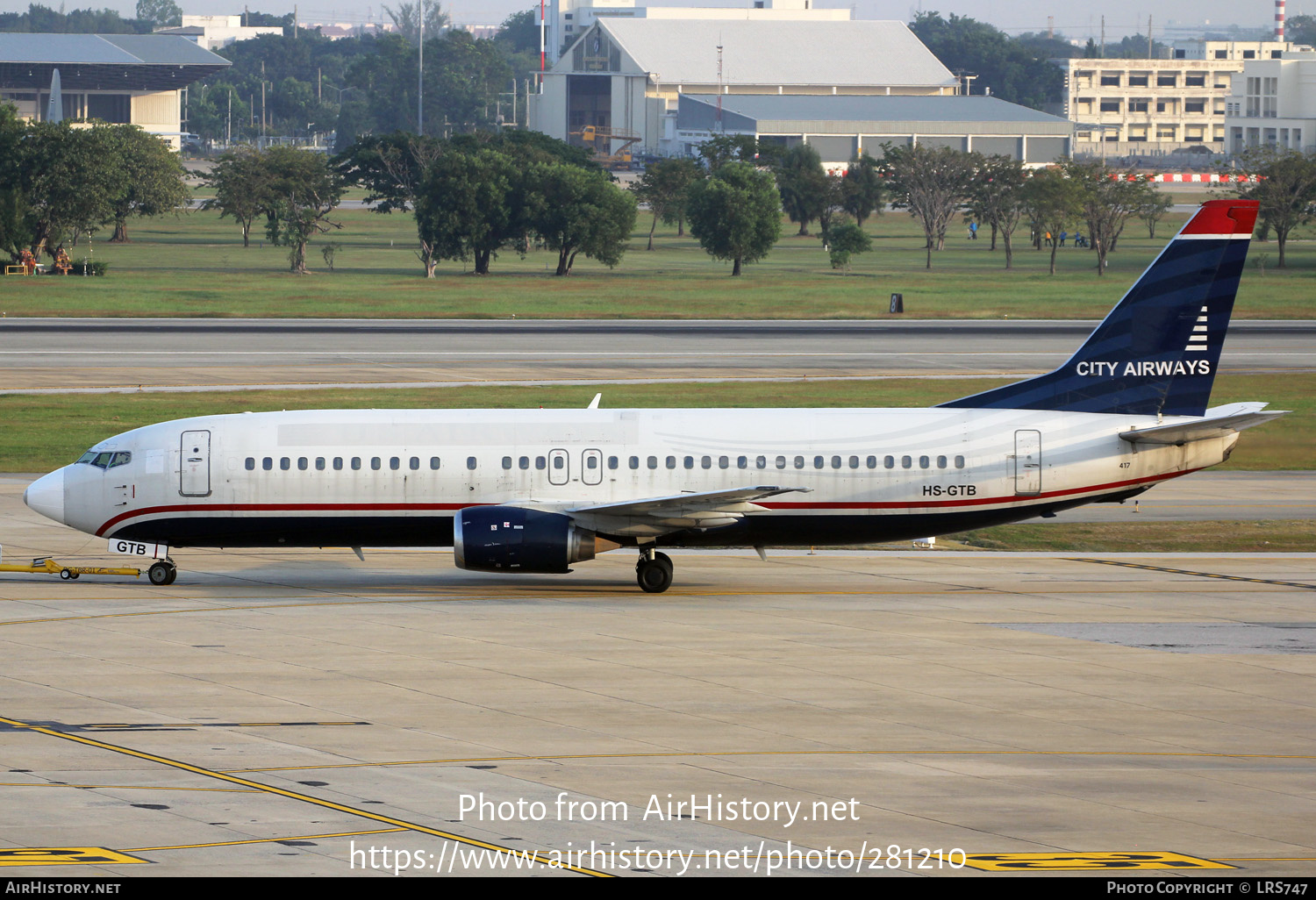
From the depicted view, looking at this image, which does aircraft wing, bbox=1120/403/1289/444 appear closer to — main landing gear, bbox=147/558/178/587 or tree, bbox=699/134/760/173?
main landing gear, bbox=147/558/178/587

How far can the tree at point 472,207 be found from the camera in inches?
4926

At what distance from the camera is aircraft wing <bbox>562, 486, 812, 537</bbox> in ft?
110

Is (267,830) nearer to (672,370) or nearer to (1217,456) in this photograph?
(1217,456)

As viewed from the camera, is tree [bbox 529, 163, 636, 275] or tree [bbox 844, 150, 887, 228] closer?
tree [bbox 529, 163, 636, 275]

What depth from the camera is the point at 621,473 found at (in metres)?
34.8

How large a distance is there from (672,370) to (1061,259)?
279ft

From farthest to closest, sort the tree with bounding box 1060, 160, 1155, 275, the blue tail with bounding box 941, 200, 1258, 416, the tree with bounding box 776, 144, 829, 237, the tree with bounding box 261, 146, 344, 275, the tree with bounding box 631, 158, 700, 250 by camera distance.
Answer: the tree with bounding box 776, 144, 829, 237, the tree with bounding box 631, 158, 700, 250, the tree with bounding box 1060, 160, 1155, 275, the tree with bounding box 261, 146, 344, 275, the blue tail with bounding box 941, 200, 1258, 416

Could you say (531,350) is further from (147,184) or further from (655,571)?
(147,184)

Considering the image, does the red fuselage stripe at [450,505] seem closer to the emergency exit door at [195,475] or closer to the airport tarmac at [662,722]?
the emergency exit door at [195,475]

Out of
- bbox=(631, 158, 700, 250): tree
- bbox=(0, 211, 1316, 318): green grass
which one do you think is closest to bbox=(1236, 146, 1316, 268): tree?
bbox=(0, 211, 1316, 318): green grass

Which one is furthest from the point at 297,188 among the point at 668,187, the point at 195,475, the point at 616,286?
the point at 195,475

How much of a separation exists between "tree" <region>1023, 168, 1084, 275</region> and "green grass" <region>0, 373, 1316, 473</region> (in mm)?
69531

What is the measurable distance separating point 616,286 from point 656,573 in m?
83.2

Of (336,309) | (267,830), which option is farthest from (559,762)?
(336,309)
